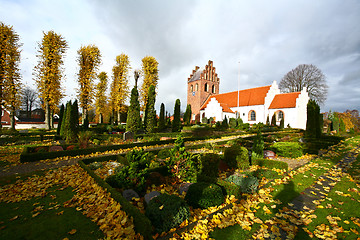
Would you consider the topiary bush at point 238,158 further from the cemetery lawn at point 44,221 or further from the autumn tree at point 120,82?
the autumn tree at point 120,82

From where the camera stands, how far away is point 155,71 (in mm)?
29109

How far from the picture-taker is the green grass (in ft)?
9.30

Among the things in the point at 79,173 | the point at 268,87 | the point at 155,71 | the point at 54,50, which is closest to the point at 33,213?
→ the point at 79,173

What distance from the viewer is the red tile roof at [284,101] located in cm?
3025

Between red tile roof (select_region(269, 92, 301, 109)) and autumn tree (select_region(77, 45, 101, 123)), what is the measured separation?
1310 inches

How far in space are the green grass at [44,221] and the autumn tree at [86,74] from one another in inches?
869

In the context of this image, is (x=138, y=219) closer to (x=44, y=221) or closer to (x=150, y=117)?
(x=44, y=221)

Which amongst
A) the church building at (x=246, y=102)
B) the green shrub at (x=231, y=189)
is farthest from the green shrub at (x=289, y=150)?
the church building at (x=246, y=102)

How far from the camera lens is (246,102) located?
3519 centimetres

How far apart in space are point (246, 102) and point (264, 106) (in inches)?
155

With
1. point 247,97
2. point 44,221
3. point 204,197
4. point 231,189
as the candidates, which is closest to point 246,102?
point 247,97

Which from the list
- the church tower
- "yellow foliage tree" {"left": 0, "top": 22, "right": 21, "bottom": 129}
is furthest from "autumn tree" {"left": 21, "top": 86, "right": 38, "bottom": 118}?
the church tower

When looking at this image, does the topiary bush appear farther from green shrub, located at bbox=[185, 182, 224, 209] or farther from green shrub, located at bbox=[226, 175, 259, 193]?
green shrub, located at bbox=[185, 182, 224, 209]

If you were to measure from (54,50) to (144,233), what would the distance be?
86.5ft
